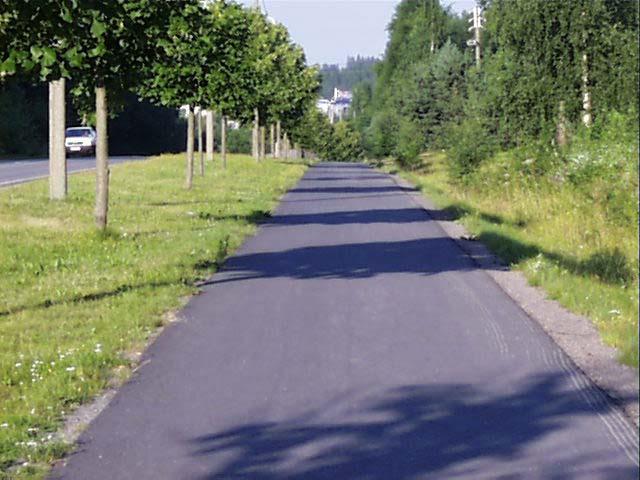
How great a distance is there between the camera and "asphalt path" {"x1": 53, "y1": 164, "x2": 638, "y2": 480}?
6484mm

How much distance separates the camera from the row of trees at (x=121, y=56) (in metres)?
10.1

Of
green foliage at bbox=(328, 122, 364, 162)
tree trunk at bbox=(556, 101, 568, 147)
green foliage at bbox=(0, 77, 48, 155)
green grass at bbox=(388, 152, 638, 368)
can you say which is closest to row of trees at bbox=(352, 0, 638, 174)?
tree trunk at bbox=(556, 101, 568, 147)

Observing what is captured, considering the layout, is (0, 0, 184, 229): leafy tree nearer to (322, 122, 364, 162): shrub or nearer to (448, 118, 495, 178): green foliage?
(448, 118, 495, 178): green foliage

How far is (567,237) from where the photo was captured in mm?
17875

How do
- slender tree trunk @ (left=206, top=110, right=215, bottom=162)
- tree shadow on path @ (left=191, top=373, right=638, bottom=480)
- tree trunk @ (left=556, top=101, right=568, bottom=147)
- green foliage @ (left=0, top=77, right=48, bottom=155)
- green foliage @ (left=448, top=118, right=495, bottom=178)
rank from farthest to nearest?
green foliage @ (left=0, top=77, right=48, bottom=155)
slender tree trunk @ (left=206, top=110, right=215, bottom=162)
green foliage @ (left=448, top=118, right=495, bottom=178)
tree trunk @ (left=556, top=101, right=568, bottom=147)
tree shadow on path @ (left=191, top=373, right=638, bottom=480)

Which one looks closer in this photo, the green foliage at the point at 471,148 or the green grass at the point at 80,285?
the green grass at the point at 80,285

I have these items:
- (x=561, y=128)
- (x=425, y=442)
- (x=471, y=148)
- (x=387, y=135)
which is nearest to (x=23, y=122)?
(x=387, y=135)

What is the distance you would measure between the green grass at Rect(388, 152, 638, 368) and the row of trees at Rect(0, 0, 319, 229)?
475 centimetres

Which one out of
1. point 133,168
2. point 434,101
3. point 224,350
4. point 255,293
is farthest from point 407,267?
point 434,101

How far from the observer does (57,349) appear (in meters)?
9.48

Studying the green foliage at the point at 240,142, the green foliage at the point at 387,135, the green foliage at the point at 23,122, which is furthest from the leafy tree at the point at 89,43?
the green foliage at the point at 240,142

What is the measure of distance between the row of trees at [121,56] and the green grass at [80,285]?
4.94 ft

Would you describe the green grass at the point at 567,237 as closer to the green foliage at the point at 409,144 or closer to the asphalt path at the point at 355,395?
the asphalt path at the point at 355,395

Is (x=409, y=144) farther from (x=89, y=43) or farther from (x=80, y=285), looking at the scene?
(x=80, y=285)
